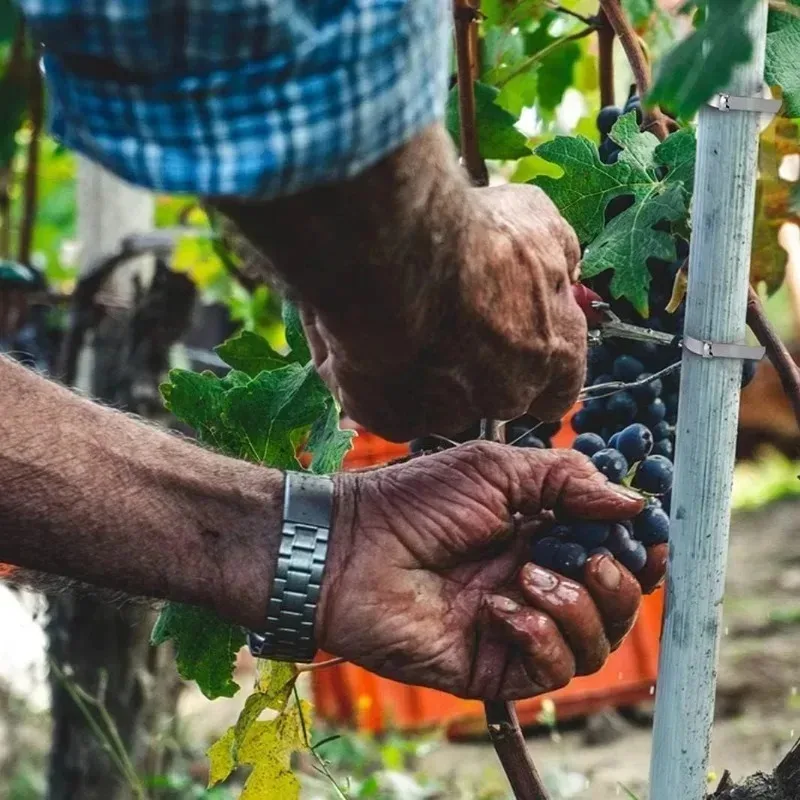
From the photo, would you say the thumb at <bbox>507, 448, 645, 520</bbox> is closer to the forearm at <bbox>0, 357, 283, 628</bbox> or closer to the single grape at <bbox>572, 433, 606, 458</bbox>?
the single grape at <bbox>572, 433, 606, 458</bbox>

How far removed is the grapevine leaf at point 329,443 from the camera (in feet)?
4.99

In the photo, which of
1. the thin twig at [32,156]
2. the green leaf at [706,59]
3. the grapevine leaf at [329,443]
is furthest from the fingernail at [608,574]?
the thin twig at [32,156]

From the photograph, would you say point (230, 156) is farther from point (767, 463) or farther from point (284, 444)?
point (767, 463)

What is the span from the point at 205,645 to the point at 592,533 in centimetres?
54

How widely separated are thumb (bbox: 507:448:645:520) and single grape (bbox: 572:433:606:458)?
0.09 metres

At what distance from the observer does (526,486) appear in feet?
4.51

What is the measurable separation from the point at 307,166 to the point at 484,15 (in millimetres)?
872

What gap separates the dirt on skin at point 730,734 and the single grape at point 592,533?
134 centimetres

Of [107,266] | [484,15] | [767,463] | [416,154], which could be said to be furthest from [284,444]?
[767,463]

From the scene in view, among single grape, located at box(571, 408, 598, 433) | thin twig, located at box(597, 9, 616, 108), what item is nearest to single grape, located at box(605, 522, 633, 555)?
single grape, located at box(571, 408, 598, 433)

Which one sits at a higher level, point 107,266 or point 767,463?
point 107,266

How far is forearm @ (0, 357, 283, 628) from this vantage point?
1391 millimetres

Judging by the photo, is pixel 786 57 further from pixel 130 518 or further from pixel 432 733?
pixel 432 733

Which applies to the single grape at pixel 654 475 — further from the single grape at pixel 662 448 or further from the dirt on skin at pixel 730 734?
the dirt on skin at pixel 730 734
